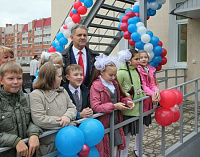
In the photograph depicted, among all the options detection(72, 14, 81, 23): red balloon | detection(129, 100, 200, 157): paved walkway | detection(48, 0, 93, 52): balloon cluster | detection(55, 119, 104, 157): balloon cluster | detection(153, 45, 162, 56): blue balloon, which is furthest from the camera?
detection(72, 14, 81, 23): red balloon

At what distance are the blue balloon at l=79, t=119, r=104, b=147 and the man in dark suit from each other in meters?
0.92

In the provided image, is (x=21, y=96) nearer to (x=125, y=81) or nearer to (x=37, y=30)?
(x=125, y=81)

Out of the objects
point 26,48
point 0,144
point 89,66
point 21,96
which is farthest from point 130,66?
point 26,48

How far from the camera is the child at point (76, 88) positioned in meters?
2.33

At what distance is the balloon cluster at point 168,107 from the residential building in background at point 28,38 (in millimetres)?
65780

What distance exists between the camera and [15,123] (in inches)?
66.4

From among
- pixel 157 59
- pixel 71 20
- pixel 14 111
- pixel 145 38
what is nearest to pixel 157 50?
pixel 157 59

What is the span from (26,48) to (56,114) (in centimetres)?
7756

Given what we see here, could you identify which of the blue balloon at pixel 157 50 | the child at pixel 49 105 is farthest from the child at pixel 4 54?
the blue balloon at pixel 157 50

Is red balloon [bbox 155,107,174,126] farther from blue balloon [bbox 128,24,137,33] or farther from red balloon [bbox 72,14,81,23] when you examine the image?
red balloon [bbox 72,14,81,23]

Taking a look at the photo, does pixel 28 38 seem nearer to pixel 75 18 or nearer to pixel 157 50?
pixel 75 18

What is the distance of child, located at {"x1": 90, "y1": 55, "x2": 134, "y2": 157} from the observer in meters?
2.37

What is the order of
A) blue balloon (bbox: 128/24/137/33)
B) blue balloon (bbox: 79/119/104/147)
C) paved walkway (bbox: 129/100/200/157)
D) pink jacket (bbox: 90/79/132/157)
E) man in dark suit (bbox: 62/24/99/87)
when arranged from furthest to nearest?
blue balloon (bbox: 128/24/137/33) < paved walkway (bbox: 129/100/200/157) < man in dark suit (bbox: 62/24/99/87) < pink jacket (bbox: 90/79/132/157) < blue balloon (bbox: 79/119/104/147)

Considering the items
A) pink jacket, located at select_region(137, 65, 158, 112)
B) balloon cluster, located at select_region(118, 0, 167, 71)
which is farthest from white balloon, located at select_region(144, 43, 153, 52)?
pink jacket, located at select_region(137, 65, 158, 112)
